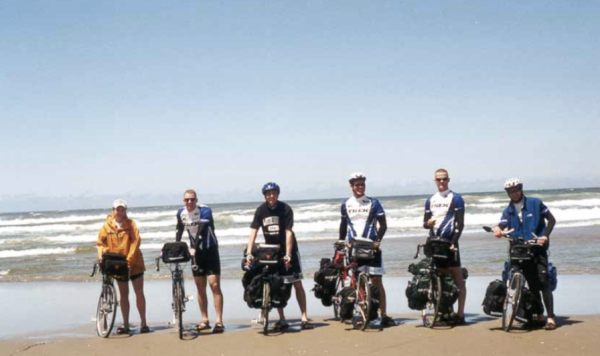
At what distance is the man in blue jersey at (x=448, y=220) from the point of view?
7.54 m

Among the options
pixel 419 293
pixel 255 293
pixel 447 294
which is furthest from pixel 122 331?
pixel 447 294

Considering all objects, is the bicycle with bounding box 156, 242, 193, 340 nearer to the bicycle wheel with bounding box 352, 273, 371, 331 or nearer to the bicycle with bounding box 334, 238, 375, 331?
the bicycle with bounding box 334, 238, 375, 331

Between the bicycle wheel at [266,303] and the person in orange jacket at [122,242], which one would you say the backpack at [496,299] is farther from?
the person in orange jacket at [122,242]

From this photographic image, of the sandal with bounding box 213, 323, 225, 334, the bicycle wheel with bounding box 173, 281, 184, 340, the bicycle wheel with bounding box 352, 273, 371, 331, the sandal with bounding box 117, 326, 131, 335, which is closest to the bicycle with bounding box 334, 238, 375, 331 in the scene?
the bicycle wheel with bounding box 352, 273, 371, 331

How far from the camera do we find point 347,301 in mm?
7828

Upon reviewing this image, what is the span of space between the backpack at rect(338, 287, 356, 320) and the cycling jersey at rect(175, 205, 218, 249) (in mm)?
1695

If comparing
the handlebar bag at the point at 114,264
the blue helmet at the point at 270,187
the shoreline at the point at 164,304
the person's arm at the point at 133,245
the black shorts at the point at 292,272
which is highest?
the blue helmet at the point at 270,187

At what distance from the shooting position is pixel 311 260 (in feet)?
52.7

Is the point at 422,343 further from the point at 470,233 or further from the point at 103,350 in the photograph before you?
the point at 470,233

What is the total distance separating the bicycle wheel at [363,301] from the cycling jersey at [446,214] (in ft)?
3.16

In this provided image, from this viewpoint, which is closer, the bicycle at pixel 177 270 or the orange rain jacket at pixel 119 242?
the bicycle at pixel 177 270

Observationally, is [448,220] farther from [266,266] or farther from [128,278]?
[128,278]

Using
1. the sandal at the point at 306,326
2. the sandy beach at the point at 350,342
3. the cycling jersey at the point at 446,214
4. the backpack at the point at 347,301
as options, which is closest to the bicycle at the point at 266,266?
the sandy beach at the point at 350,342

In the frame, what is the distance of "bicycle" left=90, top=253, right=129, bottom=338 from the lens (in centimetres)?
778
